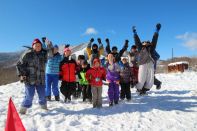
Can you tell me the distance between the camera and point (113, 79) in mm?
8844

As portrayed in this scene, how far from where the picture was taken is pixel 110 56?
9.03 meters

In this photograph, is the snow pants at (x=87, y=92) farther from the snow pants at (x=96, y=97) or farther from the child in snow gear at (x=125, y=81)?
the child in snow gear at (x=125, y=81)

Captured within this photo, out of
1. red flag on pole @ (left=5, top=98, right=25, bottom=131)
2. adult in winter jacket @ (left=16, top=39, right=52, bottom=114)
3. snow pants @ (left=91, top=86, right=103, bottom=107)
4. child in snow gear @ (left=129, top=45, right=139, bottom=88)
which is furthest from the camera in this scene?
child in snow gear @ (left=129, top=45, right=139, bottom=88)

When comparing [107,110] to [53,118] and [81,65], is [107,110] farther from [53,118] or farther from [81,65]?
[81,65]

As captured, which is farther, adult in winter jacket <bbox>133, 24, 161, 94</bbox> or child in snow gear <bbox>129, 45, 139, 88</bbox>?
child in snow gear <bbox>129, 45, 139, 88</bbox>

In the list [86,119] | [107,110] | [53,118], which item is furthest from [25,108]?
[107,110]

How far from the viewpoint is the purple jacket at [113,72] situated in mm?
8859

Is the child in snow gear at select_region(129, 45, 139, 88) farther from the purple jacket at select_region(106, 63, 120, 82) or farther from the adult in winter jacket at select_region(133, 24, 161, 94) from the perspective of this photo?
the purple jacket at select_region(106, 63, 120, 82)

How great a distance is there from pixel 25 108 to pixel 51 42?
2.57 m

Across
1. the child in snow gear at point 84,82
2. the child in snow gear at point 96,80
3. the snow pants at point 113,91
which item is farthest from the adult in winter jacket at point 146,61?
the child in snow gear at point 96,80

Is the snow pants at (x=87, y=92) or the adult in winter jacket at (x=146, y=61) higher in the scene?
the adult in winter jacket at (x=146, y=61)

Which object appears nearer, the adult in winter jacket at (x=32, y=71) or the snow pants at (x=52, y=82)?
the adult in winter jacket at (x=32, y=71)

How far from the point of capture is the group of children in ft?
24.9

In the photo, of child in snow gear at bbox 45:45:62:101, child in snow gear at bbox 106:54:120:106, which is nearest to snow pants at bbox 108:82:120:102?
child in snow gear at bbox 106:54:120:106
